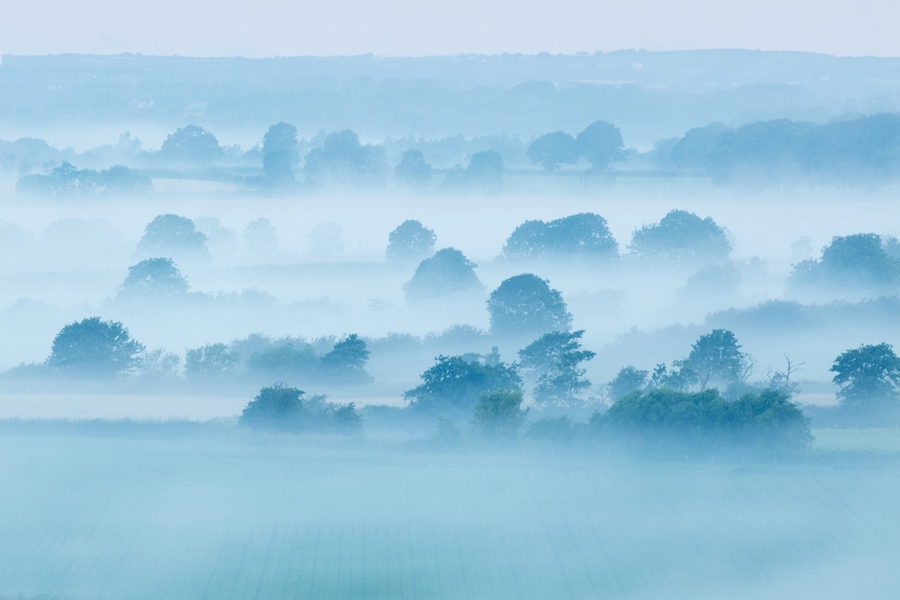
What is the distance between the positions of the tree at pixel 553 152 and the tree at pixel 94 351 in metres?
38.3

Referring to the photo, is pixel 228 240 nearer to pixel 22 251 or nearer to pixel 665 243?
pixel 22 251

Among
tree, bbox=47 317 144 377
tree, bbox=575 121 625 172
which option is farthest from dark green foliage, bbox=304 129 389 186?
tree, bbox=47 317 144 377

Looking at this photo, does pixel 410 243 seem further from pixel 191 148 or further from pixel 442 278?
pixel 191 148

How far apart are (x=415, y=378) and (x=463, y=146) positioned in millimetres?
48581

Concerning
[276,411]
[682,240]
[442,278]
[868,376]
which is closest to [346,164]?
[682,240]

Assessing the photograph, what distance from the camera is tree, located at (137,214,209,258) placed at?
41.7 m

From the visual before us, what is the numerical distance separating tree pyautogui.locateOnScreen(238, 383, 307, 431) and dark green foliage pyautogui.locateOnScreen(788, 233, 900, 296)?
18601 mm

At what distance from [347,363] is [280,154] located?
36.3 meters

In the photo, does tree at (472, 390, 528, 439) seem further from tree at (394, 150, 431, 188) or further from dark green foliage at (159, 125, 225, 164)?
dark green foliage at (159, 125, 225, 164)

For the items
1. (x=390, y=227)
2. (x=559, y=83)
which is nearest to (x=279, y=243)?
(x=390, y=227)

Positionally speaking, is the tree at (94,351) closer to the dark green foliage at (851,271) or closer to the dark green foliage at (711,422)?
the dark green foliage at (711,422)

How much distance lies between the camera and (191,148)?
66.7 meters

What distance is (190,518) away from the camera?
17.2 meters

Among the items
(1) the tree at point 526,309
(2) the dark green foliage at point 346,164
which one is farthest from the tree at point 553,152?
(1) the tree at point 526,309
